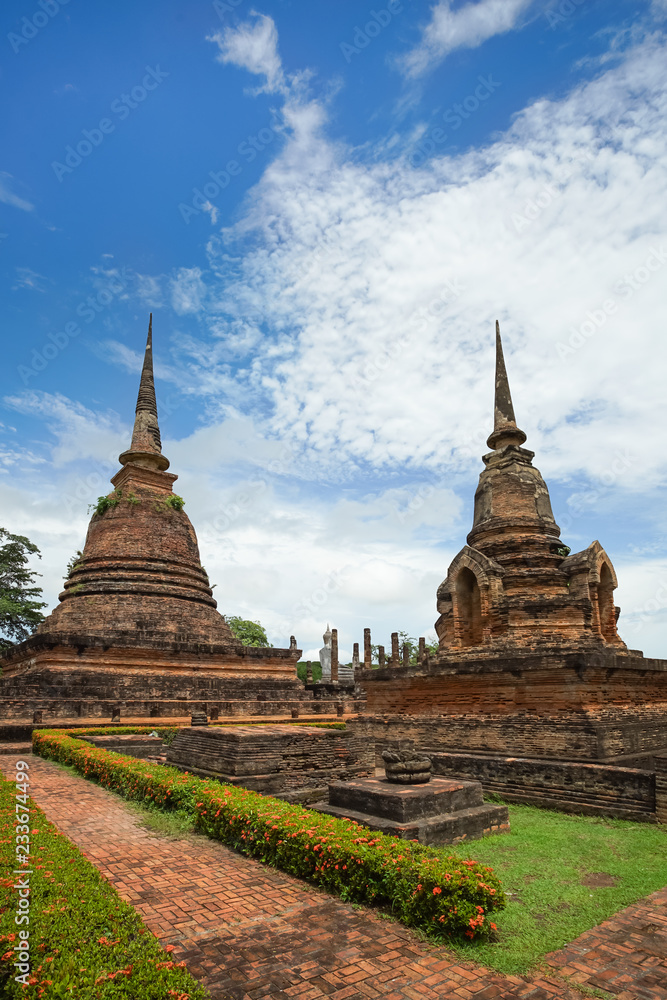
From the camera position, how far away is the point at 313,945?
13.8 feet

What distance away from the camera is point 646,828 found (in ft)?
25.5

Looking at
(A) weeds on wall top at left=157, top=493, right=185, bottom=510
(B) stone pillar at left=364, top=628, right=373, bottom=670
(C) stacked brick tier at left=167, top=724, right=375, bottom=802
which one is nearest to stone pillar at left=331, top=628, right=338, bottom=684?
(B) stone pillar at left=364, top=628, right=373, bottom=670

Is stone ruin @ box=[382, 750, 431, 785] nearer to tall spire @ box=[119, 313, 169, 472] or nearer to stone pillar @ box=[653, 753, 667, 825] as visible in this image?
stone pillar @ box=[653, 753, 667, 825]

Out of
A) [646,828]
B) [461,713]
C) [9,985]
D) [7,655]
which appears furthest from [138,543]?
[9,985]

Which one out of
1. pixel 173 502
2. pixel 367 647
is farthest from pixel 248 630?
pixel 173 502

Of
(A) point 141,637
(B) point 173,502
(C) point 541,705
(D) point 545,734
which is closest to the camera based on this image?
(D) point 545,734

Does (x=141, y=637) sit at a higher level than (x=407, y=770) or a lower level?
higher

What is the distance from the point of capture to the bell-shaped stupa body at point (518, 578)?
1281cm

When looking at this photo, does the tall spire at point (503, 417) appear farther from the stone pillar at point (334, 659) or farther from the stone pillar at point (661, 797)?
the stone pillar at point (334, 659)

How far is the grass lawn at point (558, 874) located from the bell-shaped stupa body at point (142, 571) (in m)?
16.1

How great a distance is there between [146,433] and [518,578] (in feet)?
62.5

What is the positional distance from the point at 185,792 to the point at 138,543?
56.8ft

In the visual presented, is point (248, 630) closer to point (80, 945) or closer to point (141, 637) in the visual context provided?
point (141, 637)

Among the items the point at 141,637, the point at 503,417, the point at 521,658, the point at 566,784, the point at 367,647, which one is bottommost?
the point at 566,784
